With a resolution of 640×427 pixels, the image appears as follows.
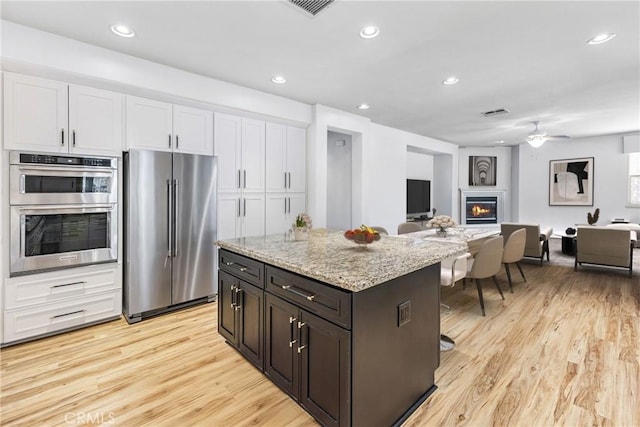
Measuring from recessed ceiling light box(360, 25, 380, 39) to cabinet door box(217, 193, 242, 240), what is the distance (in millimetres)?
2352

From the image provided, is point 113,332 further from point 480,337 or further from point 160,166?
point 480,337

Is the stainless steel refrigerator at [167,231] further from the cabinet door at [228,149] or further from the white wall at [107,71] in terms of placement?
the white wall at [107,71]

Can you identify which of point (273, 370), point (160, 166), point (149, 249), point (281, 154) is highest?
point (281, 154)

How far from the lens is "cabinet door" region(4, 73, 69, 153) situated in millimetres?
2572

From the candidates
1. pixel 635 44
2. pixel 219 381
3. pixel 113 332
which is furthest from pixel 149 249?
pixel 635 44

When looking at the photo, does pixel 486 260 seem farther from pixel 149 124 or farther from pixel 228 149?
pixel 149 124

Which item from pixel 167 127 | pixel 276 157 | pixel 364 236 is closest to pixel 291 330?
pixel 364 236

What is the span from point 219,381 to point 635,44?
447cm

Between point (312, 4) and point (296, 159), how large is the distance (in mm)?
2515

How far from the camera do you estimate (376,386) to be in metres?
1.63

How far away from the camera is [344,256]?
200 centimetres

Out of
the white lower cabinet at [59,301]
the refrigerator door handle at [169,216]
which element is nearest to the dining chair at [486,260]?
the refrigerator door handle at [169,216]

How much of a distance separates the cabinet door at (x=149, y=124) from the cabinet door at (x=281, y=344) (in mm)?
2297

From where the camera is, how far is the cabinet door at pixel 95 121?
9.41ft
